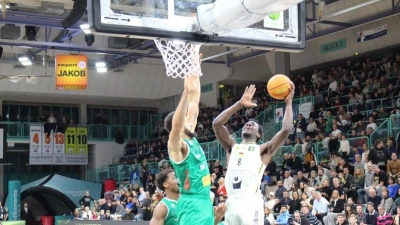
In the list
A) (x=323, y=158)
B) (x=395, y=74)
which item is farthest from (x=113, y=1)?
(x=395, y=74)

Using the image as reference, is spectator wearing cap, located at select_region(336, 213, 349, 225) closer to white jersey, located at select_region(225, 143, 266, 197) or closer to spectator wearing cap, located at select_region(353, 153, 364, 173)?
spectator wearing cap, located at select_region(353, 153, 364, 173)

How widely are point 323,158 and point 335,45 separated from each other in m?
8.46

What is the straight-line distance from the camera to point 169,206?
693 centimetres

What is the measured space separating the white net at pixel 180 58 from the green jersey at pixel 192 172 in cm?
102

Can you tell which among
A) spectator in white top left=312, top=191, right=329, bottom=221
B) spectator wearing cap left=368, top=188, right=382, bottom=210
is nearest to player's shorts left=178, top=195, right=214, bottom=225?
spectator wearing cap left=368, top=188, right=382, bottom=210

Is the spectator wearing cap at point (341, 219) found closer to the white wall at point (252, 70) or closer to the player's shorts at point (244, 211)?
the player's shorts at point (244, 211)

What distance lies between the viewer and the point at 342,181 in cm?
1738

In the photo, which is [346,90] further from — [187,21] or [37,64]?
[187,21]

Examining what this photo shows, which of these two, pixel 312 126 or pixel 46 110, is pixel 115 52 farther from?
pixel 312 126

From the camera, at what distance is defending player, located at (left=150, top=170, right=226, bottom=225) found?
6.89m

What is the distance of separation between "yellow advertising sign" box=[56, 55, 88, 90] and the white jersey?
17937 mm

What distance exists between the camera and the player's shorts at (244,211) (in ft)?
24.9

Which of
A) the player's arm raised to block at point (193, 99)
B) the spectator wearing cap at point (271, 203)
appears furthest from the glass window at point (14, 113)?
the player's arm raised to block at point (193, 99)

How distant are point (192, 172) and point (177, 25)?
73.4 inches
